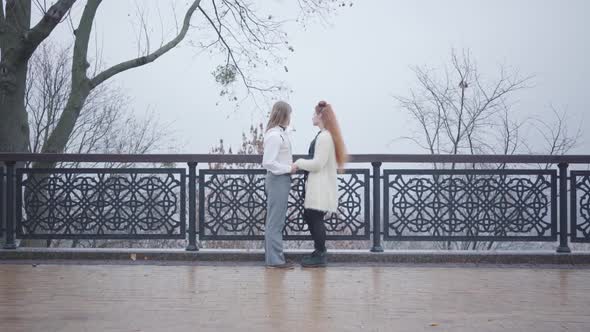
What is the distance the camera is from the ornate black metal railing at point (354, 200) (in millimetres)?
8297

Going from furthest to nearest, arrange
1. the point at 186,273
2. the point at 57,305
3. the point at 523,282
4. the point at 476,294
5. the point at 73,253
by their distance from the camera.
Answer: the point at 73,253 < the point at 186,273 < the point at 523,282 < the point at 476,294 < the point at 57,305

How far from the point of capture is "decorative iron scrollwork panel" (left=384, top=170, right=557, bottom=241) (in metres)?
8.30

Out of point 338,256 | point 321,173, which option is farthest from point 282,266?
point 321,173

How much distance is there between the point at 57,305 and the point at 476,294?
3.75 metres

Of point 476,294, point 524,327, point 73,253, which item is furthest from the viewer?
point 73,253

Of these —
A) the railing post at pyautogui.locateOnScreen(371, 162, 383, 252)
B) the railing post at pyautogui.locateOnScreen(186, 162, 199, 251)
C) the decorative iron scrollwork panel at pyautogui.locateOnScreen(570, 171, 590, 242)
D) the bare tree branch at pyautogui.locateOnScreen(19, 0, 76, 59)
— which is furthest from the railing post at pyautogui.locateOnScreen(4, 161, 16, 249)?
the decorative iron scrollwork panel at pyautogui.locateOnScreen(570, 171, 590, 242)

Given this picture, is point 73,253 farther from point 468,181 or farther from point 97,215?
point 468,181

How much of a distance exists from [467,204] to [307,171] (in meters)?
2.21

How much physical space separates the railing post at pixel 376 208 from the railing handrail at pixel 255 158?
0.15 metres

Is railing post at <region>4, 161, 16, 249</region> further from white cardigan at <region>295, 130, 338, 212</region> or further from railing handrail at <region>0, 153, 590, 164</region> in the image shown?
white cardigan at <region>295, 130, 338, 212</region>

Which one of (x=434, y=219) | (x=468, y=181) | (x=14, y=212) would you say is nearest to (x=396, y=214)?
(x=434, y=219)

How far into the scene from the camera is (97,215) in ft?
27.6

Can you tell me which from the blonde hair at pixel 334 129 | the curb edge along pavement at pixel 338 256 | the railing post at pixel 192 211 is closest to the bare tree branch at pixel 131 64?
the curb edge along pavement at pixel 338 256

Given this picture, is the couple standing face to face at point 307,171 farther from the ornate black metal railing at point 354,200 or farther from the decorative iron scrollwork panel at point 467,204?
the decorative iron scrollwork panel at point 467,204
